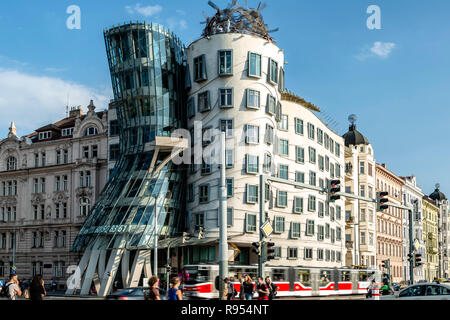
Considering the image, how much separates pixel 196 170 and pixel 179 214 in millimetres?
4678

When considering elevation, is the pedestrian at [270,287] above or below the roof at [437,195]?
below

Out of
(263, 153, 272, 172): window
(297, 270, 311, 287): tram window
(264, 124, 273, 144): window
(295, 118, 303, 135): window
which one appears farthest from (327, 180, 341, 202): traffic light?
(295, 118, 303, 135): window

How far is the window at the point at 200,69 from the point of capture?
55.6 m

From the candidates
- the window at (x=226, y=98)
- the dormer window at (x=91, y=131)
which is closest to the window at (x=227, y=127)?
the window at (x=226, y=98)

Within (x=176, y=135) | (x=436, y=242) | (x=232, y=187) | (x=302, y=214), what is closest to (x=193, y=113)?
(x=176, y=135)

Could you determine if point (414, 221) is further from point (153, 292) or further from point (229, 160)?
point (153, 292)

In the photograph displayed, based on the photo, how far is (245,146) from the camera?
176 ft

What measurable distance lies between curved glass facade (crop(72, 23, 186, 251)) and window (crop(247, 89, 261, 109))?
8.35 metres

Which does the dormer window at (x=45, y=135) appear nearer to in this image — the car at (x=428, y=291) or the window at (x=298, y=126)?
the window at (x=298, y=126)

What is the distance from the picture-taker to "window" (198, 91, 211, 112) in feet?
181

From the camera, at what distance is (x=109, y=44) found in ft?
197

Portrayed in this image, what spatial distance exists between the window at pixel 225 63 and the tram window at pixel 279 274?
18.5 meters

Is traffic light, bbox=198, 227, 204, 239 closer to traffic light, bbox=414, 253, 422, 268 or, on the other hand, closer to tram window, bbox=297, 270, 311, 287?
tram window, bbox=297, 270, 311, 287
